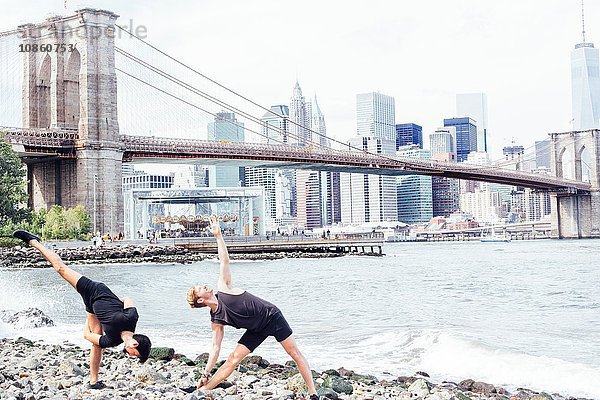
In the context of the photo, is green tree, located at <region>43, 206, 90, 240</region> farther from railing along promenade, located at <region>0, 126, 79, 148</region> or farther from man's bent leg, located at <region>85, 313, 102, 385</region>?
man's bent leg, located at <region>85, 313, 102, 385</region>

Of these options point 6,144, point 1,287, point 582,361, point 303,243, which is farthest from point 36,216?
point 582,361

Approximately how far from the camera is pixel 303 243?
54.6 m

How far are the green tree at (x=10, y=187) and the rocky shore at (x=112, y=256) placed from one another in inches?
87.1

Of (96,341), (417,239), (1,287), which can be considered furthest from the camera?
(417,239)

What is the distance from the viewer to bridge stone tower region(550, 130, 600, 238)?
293 feet

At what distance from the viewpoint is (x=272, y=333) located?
6.53 meters

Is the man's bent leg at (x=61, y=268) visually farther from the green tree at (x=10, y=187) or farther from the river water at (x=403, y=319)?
the green tree at (x=10, y=187)

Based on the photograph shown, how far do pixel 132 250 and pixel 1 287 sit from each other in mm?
21589

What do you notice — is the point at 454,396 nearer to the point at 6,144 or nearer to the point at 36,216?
the point at 6,144

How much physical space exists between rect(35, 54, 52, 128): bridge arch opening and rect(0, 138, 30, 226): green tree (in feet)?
39.7

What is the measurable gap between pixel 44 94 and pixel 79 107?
9.03 feet

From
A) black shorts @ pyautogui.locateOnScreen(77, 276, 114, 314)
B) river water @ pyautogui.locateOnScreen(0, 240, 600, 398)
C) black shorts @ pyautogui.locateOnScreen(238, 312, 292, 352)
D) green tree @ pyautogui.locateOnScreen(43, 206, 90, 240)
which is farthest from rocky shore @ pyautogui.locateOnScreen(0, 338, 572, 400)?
green tree @ pyautogui.locateOnScreen(43, 206, 90, 240)

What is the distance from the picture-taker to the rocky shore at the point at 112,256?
120 feet

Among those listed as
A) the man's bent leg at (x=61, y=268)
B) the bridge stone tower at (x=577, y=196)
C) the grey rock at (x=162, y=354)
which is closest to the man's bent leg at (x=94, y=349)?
the man's bent leg at (x=61, y=268)
